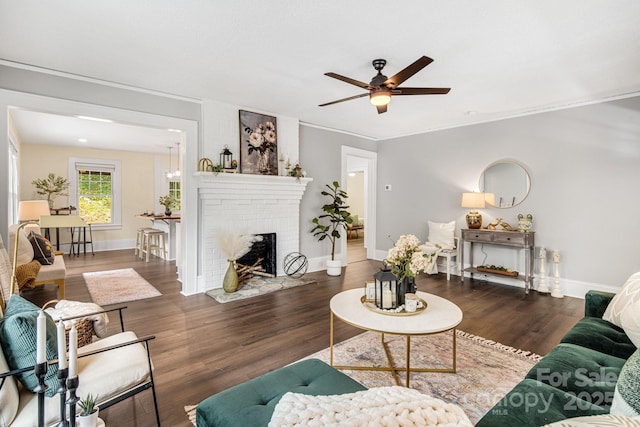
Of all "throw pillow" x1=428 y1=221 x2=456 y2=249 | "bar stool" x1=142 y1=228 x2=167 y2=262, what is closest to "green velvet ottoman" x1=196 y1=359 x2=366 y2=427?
"throw pillow" x1=428 y1=221 x2=456 y2=249

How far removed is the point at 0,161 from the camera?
3.06 meters

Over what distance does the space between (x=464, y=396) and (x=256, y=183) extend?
12.2ft

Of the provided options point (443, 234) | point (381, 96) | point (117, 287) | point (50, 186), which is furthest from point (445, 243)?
point (50, 186)

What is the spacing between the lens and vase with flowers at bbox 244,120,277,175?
4.80 metres

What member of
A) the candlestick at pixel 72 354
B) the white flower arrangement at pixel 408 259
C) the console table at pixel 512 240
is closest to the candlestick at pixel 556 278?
the console table at pixel 512 240

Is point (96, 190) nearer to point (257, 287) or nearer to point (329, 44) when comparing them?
point (257, 287)

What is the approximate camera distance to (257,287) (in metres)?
4.57

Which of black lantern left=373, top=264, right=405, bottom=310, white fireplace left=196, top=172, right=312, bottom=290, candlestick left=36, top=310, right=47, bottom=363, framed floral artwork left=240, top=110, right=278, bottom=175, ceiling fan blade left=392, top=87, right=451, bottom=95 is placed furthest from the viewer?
framed floral artwork left=240, top=110, right=278, bottom=175

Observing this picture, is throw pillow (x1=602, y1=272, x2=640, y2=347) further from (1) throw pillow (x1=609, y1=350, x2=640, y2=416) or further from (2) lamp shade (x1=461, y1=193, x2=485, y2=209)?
(2) lamp shade (x1=461, y1=193, x2=485, y2=209)

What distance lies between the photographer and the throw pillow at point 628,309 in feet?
5.29

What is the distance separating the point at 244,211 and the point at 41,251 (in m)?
2.62

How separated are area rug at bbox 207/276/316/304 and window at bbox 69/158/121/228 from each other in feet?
17.2

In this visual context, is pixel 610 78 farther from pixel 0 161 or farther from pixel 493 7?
pixel 0 161

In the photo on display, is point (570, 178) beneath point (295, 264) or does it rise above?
above
